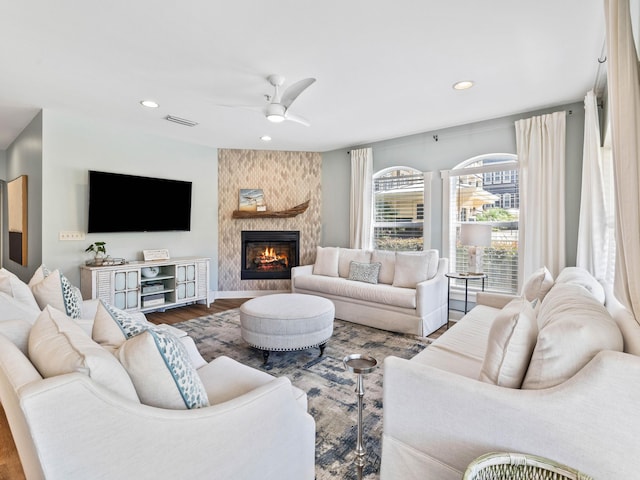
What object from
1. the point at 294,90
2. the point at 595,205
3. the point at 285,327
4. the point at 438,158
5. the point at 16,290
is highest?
the point at 294,90

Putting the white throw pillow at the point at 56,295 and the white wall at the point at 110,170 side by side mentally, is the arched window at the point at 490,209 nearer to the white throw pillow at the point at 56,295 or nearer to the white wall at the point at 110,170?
the white wall at the point at 110,170

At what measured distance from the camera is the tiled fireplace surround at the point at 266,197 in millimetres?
5602

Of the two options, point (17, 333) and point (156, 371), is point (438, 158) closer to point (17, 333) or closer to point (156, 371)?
point (156, 371)

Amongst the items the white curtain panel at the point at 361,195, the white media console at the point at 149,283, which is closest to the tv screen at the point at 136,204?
the white media console at the point at 149,283

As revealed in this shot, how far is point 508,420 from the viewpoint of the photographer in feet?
3.64

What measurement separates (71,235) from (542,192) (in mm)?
5720

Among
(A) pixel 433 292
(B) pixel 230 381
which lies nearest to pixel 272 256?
(A) pixel 433 292

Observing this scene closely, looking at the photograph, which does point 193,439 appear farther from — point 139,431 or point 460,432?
point 460,432

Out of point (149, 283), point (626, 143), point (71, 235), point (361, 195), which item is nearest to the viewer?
point (626, 143)

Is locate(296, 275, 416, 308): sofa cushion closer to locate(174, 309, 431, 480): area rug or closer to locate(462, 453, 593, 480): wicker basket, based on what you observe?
locate(174, 309, 431, 480): area rug

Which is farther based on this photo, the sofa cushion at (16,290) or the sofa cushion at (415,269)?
the sofa cushion at (415,269)

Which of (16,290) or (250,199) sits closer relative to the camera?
(16,290)

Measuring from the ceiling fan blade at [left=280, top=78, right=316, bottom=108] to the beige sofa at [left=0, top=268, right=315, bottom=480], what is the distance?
215 cm

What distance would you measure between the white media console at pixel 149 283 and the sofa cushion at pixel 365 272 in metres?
2.30
